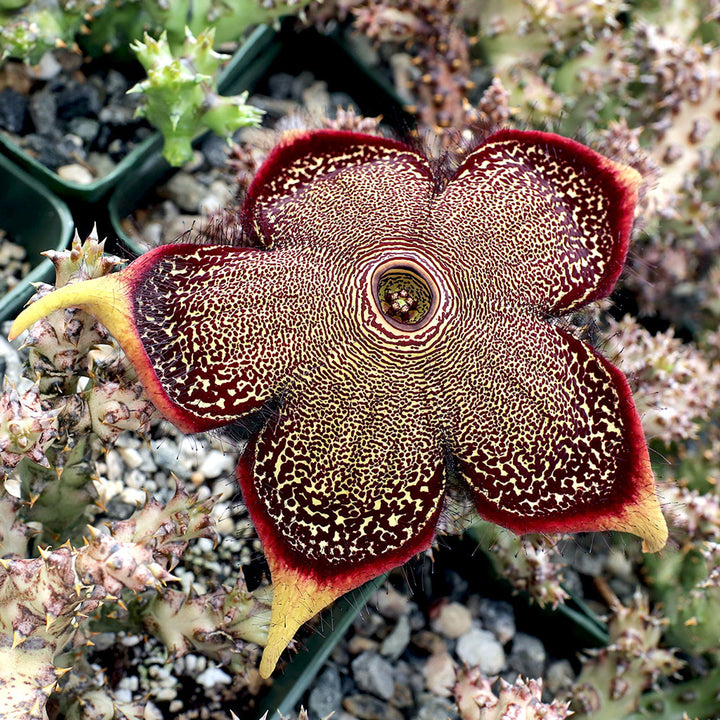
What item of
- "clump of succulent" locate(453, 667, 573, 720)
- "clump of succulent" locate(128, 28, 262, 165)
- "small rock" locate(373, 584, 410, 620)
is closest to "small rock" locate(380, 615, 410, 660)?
"small rock" locate(373, 584, 410, 620)

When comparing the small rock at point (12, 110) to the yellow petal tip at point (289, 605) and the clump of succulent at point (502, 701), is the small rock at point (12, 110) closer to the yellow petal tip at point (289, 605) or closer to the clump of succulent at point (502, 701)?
the yellow petal tip at point (289, 605)

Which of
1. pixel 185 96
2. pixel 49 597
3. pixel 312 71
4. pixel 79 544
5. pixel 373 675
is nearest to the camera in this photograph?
pixel 49 597

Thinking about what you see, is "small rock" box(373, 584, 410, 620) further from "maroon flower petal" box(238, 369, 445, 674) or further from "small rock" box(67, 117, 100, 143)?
"small rock" box(67, 117, 100, 143)

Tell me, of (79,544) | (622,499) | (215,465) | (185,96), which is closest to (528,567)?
(622,499)

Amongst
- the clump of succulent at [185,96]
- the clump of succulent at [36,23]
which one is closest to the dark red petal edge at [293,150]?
the clump of succulent at [185,96]

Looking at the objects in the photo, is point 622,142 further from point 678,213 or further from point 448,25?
point 448,25

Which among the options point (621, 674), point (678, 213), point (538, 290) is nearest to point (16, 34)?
point (538, 290)

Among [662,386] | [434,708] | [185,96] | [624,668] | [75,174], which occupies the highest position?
[185,96]

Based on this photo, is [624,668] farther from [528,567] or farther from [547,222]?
[547,222]
